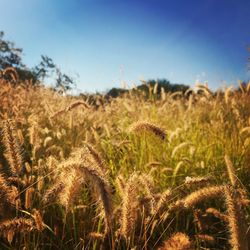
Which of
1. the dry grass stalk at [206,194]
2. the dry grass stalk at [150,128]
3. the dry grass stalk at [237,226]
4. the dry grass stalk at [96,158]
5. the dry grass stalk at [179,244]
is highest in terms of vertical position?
the dry grass stalk at [150,128]

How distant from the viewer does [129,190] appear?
6.38 feet

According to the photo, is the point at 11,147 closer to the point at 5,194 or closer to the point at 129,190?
the point at 5,194

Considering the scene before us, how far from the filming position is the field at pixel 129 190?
1933 mm

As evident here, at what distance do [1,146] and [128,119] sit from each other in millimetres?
2241

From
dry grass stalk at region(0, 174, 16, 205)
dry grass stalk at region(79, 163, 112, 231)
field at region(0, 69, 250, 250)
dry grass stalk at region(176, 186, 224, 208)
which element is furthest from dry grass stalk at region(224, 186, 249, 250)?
dry grass stalk at region(0, 174, 16, 205)

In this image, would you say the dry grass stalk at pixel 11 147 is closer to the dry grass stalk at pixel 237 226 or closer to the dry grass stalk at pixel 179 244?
the dry grass stalk at pixel 179 244

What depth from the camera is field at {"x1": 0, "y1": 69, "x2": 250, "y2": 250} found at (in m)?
1.93

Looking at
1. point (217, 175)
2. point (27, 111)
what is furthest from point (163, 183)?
point (27, 111)

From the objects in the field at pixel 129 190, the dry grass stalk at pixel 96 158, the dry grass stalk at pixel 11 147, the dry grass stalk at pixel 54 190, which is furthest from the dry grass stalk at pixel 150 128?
the dry grass stalk at pixel 11 147

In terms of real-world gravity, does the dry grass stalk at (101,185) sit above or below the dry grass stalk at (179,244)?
above

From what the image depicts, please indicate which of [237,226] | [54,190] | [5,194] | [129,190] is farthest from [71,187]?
[237,226]

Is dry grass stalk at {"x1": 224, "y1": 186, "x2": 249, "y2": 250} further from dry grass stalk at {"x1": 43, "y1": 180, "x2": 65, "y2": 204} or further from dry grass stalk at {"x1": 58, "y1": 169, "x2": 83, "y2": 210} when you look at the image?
dry grass stalk at {"x1": 43, "y1": 180, "x2": 65, "y2": 204}

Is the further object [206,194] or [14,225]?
[14,225]

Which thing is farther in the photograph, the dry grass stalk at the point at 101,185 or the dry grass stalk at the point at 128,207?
the dry grass stalk at the point at 128,207
